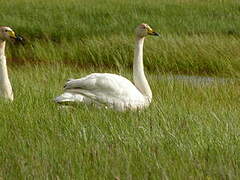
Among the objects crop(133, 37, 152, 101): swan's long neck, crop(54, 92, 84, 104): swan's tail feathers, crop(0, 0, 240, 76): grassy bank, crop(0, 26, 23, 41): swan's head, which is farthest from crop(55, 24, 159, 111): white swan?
crop(0, 0, 240, 76): grassy bank

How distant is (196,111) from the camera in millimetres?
6383

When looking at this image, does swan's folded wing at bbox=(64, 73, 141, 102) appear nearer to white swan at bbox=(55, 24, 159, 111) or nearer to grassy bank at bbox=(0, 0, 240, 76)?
white swan at bbox=(55, 24, 159, 111)

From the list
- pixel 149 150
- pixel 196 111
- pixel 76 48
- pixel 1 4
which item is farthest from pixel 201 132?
pixel 1 4

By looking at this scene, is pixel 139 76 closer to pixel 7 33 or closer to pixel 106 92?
pixel 106 92

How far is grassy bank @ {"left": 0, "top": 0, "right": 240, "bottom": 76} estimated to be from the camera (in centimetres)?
1149

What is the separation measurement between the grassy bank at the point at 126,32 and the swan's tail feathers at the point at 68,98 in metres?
2.99

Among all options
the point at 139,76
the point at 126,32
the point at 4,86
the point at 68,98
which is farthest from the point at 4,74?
the point at 126,32

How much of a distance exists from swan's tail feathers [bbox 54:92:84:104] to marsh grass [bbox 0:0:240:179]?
0.12 meters

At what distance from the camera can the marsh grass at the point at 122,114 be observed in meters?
4.10

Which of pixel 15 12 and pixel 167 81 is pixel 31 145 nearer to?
pixel 167 81

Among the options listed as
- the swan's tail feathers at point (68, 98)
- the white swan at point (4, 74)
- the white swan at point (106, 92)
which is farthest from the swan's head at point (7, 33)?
the swan's tail feathers at point (68, 98)

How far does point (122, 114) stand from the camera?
6.06 metres

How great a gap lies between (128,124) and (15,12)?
1123 centimetres

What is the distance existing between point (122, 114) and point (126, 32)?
8.15 metres
